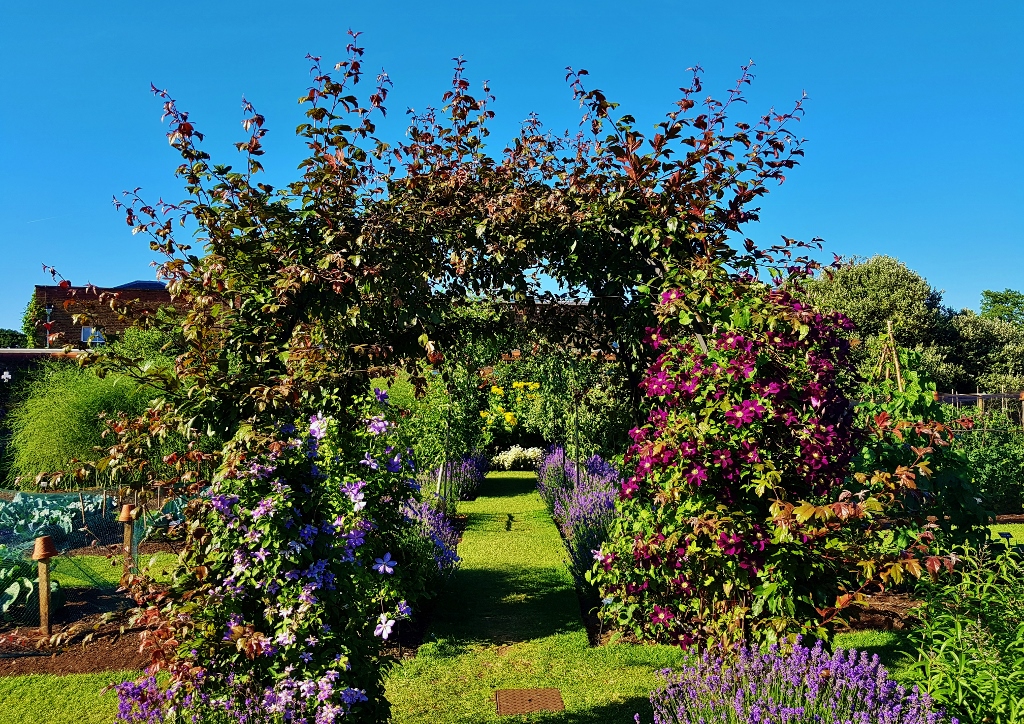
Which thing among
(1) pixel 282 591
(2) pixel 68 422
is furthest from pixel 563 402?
(1) pixel 282 591

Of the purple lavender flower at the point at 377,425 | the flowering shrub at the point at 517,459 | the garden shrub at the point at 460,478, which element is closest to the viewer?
the purple lavender flower at the point at 377,425

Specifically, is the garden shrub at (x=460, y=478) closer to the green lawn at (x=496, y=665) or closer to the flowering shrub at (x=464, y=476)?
the flowering shrub at (x=464, y=476)

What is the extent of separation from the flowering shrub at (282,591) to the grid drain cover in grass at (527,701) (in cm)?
116

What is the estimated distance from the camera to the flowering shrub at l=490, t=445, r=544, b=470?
583 inches

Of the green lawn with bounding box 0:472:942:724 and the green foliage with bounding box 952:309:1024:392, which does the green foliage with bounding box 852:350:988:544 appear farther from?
the green foliage with bounding box 952:309:1024:392

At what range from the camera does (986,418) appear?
1047cm

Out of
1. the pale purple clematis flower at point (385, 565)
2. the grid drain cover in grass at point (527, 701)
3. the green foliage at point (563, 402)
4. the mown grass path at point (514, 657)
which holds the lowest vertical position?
the grid drain cover in grass at point (527, 701)

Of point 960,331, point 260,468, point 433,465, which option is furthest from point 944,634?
point 960,331

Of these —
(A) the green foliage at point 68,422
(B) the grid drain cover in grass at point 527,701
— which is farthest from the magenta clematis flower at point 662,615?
(A) the green foliage at point 68,422

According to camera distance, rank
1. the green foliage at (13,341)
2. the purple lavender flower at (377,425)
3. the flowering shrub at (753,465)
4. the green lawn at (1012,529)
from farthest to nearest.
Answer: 1. the green foliage at (13,341)
2. the green lawn at (1012,529)
3. the flowering shrub at (753,465)
4. the purple lavender flower at (377,425)

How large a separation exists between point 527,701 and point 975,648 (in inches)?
92.5

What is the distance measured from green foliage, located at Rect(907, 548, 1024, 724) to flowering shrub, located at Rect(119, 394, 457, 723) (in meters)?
2.48

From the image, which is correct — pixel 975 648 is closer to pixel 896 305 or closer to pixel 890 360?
pixel 890 360

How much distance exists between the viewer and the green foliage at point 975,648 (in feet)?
9.46
